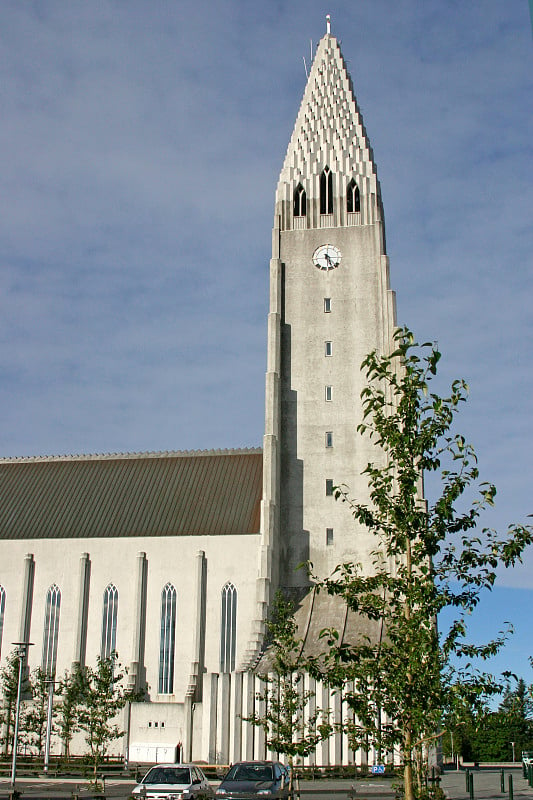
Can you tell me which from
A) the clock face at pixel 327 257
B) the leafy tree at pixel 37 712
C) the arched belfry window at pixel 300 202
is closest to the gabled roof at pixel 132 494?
the leafy tree at pixel 37 712

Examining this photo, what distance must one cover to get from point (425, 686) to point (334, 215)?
1973 inches

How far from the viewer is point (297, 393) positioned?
57156 millimetres

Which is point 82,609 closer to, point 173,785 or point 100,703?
point 100,703

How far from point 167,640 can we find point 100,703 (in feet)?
46.3

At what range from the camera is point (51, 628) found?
55.9m

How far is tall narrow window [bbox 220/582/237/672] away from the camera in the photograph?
52.8 m

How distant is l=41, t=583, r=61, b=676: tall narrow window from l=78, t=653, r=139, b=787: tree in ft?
8.24

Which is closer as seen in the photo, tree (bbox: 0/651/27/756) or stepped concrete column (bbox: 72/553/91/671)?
tree (bbox: 0/651/27/756)

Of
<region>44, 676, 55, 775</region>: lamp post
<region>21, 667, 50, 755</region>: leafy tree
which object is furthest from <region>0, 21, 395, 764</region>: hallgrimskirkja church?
<region>44, 676, 55, 775</region>: lamp post

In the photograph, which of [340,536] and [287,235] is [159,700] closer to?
[340,536]

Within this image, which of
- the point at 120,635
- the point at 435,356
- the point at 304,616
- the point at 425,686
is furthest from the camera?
the point at 120,635

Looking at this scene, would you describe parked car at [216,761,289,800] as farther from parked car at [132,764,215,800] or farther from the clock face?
the clock face

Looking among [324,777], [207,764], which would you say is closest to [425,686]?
[324,777]

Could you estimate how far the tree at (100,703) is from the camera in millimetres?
37344
